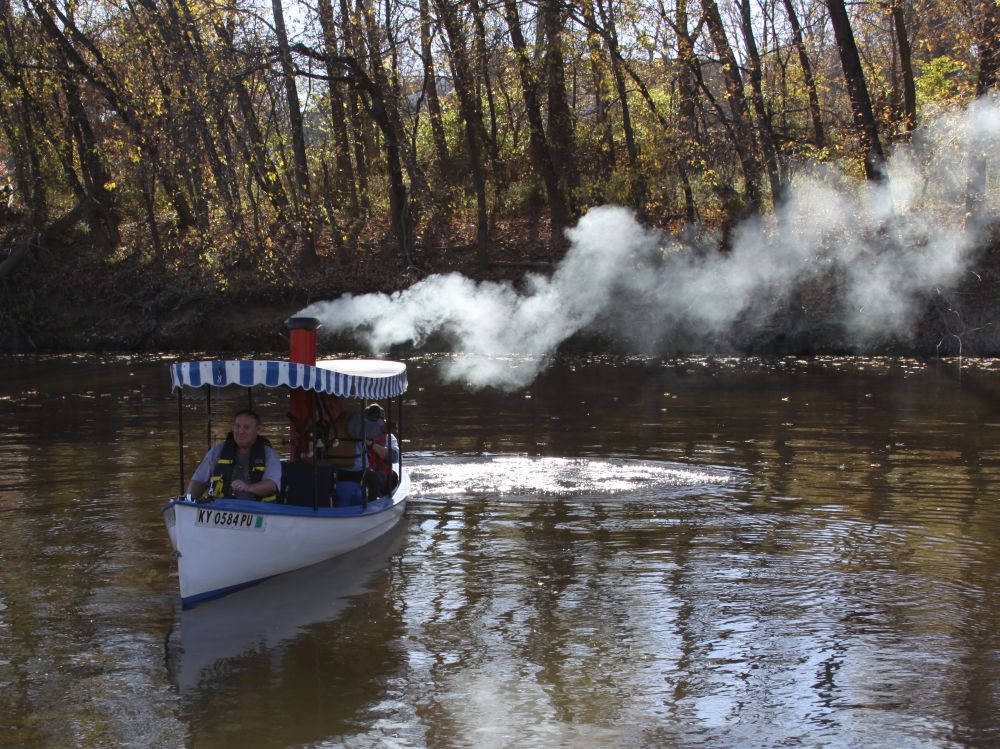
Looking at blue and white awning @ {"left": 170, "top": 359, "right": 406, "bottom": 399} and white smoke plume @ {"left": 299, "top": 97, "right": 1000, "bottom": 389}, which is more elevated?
white smoke plume @ {"left": 299, "top": 97, "right": 1000, "bottom": 389}

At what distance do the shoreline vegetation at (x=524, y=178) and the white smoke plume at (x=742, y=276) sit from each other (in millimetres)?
86

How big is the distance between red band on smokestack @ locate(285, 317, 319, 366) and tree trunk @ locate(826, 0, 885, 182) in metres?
21.3

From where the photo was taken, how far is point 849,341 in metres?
31.1

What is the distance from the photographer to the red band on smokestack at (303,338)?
11508 mm

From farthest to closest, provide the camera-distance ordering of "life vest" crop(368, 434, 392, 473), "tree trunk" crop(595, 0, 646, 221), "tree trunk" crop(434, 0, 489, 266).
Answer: "tree trunk" crop(595, 0, 646, 221)
"tree trunk" crop(434, 0, 489, 266)
"life vest" crop(368, 434, 392, 473)

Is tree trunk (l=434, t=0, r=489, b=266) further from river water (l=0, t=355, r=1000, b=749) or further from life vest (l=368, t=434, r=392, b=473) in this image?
life vest (l=368, t=434, r=392, b=473)

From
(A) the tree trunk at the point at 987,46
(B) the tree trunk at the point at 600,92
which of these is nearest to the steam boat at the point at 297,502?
(B) the tree trunk at the point at 600,92

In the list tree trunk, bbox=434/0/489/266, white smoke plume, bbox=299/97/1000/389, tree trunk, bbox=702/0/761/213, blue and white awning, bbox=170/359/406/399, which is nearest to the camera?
blue and white awning, bbox=170/359/406/399

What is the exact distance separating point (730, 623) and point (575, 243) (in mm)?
28205

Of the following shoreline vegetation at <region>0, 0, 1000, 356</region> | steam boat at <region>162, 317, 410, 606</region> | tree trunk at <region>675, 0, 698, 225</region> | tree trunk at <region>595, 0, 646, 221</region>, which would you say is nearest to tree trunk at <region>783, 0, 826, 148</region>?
shoreline vegetation at <region>0, 0, 1000, 356</region>

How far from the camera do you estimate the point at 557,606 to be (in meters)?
9.34

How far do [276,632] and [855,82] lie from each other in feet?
79.7

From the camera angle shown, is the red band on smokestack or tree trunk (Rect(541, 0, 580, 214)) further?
tree trunk (Rect(541, 0, 580, 214))

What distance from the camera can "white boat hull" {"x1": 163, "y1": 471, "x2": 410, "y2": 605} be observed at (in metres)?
9.35
